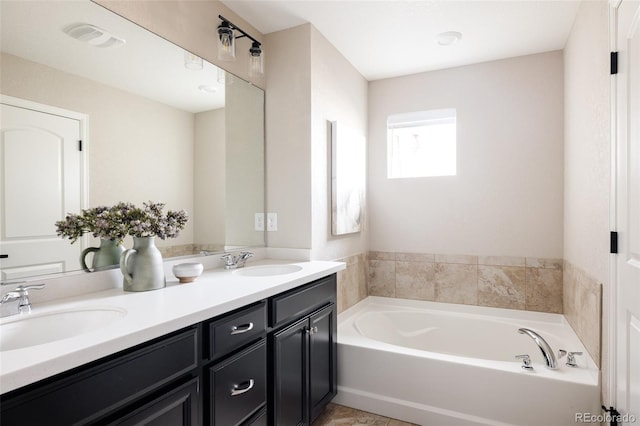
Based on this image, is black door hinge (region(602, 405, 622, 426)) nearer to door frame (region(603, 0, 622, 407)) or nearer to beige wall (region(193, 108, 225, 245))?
door frame (region(603, 0, 622, 407))

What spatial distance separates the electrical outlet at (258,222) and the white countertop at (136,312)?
530mm

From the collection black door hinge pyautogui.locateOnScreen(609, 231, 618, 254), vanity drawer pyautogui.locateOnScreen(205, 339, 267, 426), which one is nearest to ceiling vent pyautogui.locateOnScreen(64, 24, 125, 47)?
vanity drawer pyautogui.locateOnScreen(205, 339, 267, 426)

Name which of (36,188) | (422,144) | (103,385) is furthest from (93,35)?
(422,144)

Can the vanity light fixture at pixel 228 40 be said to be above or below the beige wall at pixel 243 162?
above

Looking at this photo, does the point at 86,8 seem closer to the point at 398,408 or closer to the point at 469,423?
the point at 398,408

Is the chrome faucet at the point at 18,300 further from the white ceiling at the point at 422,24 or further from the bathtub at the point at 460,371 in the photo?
the white ceiling at the point at 422,24

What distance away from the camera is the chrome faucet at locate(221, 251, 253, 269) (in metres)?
2.03

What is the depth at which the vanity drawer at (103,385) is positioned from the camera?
0.75m

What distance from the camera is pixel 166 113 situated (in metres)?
1.76

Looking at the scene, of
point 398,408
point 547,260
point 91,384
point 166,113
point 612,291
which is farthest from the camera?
point 547,260

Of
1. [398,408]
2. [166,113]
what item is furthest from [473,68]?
[398,408]

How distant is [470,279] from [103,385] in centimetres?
270

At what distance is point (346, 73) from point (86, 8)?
6.02ft

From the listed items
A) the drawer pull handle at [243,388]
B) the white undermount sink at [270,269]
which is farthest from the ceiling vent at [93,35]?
the drawer pull handle at [243,388]
